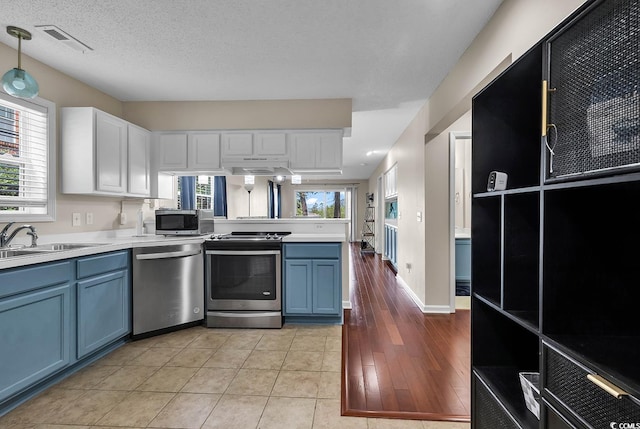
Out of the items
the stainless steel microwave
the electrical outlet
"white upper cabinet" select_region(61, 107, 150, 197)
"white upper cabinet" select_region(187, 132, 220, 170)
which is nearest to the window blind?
"white upper cabinet" select_region(61, 107, 150, 197)

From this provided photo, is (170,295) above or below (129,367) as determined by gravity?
above

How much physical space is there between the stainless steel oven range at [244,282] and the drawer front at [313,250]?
0.12m

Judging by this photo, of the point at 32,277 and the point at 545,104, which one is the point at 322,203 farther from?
the point at 545,104

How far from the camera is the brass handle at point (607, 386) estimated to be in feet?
2.25

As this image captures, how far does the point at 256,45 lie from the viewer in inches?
96.2

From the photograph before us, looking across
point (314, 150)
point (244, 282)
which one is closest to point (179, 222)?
point (244, 282)

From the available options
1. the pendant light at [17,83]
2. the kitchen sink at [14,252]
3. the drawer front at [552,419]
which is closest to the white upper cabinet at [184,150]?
the pendant light at [17,83]

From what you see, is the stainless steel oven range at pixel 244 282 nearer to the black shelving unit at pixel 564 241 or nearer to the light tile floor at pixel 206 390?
the light tile floor at pixel 206 390

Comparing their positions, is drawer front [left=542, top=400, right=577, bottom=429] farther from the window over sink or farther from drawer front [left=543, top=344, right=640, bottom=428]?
the window over sink

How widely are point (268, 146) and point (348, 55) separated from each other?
4.88 feet

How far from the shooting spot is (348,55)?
2.59 metres

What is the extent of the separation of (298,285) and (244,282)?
1.87 feet

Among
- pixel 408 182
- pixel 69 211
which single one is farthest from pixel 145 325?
pixel 408 182

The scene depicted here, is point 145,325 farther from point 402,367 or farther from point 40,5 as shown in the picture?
point 40,5
